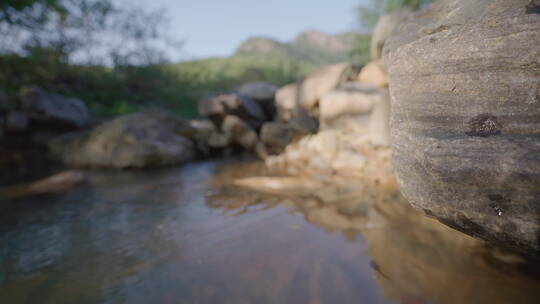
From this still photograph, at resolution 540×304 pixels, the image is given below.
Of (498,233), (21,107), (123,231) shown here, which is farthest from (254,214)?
(21,107)

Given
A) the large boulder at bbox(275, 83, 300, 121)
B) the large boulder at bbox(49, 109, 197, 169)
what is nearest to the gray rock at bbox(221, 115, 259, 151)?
the large boulder at bbox(275, 83, 300, 121)

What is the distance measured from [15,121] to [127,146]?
3.14 m

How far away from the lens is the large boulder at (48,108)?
6.77m

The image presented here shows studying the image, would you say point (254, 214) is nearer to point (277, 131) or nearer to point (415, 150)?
point (415, 150)

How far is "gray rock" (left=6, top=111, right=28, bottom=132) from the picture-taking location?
647cm

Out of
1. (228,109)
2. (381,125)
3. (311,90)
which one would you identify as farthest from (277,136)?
(381,125)

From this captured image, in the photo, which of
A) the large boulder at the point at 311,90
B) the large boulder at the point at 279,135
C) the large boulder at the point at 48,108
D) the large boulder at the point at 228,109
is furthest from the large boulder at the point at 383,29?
the large boulder at the point at 48,108

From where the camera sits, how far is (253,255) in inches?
78.5

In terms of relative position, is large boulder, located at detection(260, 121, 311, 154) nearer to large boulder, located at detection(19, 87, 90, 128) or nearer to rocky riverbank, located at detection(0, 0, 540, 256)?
rocky riverbank, located at detection(0, 0, 540, 256)

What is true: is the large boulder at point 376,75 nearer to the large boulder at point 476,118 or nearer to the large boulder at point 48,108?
the large boulder at point 476,118

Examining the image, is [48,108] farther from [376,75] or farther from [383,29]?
[383,29]

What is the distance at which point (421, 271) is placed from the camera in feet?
5.54

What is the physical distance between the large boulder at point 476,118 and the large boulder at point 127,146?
18.2 ft

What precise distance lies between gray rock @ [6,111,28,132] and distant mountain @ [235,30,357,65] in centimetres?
2122
